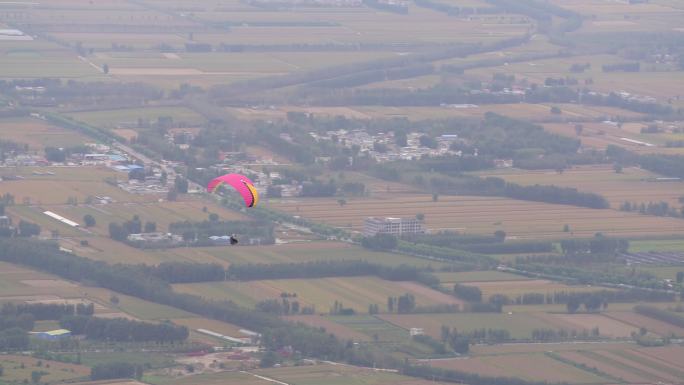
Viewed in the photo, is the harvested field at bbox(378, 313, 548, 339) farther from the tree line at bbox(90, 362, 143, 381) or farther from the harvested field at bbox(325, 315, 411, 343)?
the tree line at bbox(90, 362, 143, 381)

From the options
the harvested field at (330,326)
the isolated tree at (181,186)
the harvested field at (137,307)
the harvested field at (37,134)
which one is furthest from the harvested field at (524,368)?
the harvested field at (37,134)

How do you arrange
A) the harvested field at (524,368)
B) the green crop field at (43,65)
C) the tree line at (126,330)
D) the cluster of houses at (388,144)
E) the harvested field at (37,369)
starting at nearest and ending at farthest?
the harvested field at (37,369) < the harvested field at (524,368) < the tree line at (126,330) < the cluster of houses at (388,144) < the green crop field at (43,65)

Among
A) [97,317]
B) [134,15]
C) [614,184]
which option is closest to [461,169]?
[614,184]

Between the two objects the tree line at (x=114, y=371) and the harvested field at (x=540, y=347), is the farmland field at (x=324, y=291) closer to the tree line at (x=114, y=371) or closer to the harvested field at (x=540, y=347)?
the harvested field at (x=540, y=347)

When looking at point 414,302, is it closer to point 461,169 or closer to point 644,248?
point 644,248

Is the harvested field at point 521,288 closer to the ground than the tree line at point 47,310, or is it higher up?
higher up

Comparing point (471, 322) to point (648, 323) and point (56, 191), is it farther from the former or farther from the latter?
point (56, 191)
